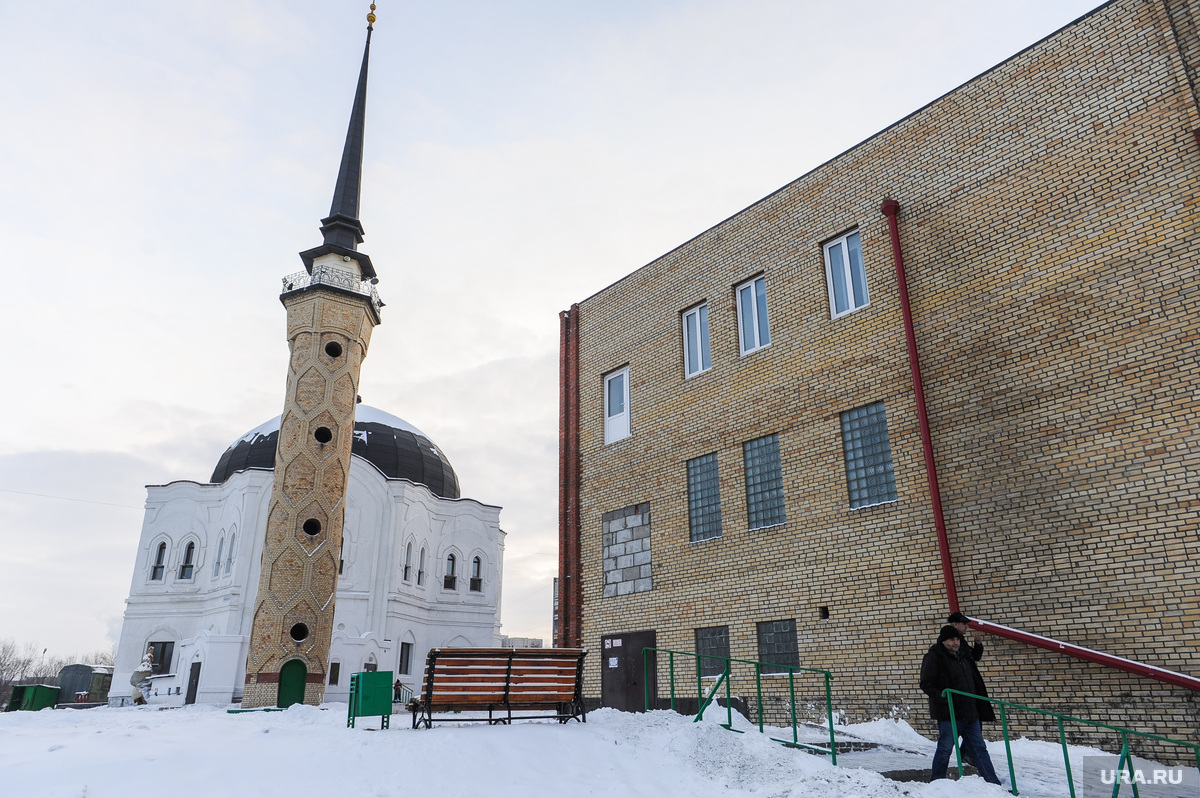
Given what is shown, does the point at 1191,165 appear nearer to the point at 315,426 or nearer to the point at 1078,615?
the point at 1078,615

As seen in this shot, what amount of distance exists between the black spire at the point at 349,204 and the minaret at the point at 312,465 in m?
0.04

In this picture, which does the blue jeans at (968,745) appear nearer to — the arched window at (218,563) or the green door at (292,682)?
the green door at (292,682)

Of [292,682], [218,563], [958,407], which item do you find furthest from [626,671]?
[218,563]

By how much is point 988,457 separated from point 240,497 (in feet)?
102

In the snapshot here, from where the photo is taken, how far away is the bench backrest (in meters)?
9.72

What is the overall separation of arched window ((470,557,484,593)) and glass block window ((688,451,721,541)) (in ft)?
85.4

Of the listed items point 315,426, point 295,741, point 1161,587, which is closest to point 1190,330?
point 1161,587

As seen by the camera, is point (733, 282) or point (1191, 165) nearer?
point (1191, 165)

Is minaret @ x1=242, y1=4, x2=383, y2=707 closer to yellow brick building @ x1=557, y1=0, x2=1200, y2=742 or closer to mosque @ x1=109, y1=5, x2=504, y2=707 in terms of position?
mosque @ x1=109, y1=5, x2=504, y2=707

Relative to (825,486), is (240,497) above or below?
above

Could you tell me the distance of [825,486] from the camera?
1283 centimetres

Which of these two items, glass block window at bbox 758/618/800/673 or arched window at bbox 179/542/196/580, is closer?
glass block window at bbox 758/618/800/673

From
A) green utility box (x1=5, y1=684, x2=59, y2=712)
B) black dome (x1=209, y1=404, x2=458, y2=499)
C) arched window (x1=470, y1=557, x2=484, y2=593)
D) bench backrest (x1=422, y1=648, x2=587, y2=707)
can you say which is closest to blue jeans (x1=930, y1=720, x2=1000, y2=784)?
bench backrest (x1=422, y1=648, x2=587, y2=707)

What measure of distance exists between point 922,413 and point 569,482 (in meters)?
8.56
